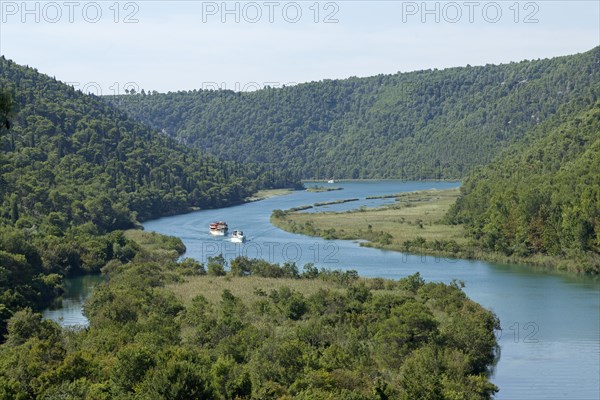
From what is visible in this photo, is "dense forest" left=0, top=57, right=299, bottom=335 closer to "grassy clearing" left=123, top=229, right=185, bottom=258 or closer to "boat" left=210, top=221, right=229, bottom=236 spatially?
"grassy clearing" left=123, top=229, right=185, bottom=258

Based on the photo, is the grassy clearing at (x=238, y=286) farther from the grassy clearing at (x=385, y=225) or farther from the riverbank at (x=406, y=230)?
the grassy clearing at (x=385, y=225)

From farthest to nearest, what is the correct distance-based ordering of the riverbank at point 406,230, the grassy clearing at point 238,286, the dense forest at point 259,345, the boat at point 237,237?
the boat at point 237,237
the riverbank at point 406,230
the grassy clearing at point 238,286
the dense forest at point 259,345

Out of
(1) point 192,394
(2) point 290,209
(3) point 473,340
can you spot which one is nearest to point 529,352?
(3) point 473,340

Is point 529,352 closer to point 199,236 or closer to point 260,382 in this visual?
point 260,382

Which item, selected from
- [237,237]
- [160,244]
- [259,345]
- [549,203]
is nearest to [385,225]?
[237,237]

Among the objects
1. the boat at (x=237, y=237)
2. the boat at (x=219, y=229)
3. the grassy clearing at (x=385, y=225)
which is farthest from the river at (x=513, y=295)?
the grassy clearing at (x=385, y=225)

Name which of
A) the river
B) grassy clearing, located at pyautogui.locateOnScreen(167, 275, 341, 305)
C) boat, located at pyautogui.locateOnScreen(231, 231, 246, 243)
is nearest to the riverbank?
the river
